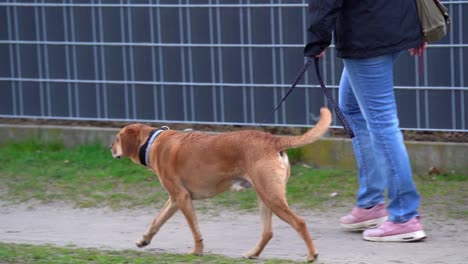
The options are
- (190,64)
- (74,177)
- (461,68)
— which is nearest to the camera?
(461,68)

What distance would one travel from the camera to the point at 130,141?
267 inches

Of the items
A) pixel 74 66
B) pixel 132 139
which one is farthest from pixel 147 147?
pixel 74 66

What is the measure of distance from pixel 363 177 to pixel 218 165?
3.72ft

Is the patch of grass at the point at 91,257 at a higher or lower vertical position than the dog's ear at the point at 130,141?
lower

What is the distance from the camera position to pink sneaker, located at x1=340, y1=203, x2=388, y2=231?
694 centimetres

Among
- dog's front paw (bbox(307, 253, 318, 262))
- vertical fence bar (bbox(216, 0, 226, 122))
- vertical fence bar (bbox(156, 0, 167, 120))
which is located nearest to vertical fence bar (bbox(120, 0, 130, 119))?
vertical fence bar (bbox(156, 0, 167, 120))

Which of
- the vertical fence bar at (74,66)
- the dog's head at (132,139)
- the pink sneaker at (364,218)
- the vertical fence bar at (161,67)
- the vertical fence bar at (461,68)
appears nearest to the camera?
the dog's head at (132,139)

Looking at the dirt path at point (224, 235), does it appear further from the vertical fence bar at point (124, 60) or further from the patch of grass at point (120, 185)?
the vertical fence bar at point (124, 60)

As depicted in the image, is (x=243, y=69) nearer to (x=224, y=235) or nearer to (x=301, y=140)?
(x=224, y=235)

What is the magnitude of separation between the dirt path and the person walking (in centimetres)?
22

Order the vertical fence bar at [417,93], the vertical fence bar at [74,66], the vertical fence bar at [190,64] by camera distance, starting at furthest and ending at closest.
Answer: the vertical fence bar at [74,66] → the vertical fence bar at [190,64] → the vertical fence bar at [417,93]

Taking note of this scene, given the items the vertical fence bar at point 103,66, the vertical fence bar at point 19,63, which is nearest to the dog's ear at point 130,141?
the vertical fence bar at point 103,66

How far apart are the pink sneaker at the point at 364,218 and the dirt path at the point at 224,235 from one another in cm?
6

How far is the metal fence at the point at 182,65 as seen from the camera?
853cm
